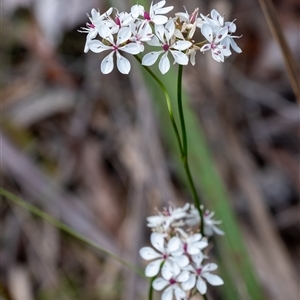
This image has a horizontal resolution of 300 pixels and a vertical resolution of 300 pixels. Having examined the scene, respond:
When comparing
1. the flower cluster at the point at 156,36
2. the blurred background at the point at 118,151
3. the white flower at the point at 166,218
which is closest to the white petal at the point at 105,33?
the flower cluster at the point at 156,36

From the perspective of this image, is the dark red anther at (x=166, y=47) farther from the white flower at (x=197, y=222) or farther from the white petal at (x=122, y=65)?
the white flower at (x=197, y=222)

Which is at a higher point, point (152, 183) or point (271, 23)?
point (271, 23)

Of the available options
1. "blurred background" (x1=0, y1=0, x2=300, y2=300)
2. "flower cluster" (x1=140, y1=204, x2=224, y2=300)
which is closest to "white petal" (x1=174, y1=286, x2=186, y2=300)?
"flower cluster" (x1=140, y1=204, x2=224, y2=300)

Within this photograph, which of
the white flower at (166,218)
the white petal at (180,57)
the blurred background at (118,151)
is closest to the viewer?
the white petal at (180,57)

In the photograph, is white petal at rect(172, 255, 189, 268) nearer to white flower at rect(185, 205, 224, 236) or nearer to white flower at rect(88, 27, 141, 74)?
white flower at rect(185, 205, 224, 236)

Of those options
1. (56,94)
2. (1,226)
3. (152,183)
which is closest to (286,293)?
(152,183)

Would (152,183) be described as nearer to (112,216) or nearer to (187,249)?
(112,216)
